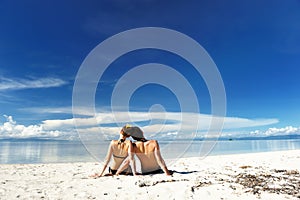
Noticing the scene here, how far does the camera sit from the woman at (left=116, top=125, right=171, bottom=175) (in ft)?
25.5

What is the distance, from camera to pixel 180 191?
18.0 ft

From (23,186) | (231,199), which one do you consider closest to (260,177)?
(231,199)

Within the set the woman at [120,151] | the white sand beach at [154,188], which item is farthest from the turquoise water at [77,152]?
the white sand beach at [154,188]

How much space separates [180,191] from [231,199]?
1122 mm

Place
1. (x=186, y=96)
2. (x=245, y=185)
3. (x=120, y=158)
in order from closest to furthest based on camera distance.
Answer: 1. (x=245, y=185)
2. (x=120, y=158)
3. (x=186, y=96)

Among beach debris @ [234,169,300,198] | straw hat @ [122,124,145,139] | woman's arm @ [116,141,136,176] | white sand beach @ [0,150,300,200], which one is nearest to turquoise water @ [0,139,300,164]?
woman's arm @ [116,141,136,176]

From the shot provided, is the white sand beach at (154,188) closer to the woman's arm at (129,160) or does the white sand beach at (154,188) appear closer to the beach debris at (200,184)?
the beach debris at (200,184)

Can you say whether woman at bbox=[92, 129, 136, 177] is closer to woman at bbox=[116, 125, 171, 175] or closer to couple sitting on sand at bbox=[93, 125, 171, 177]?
couple sitting on sand at bbox=[93, 125, 171, 177]

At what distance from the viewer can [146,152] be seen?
7840 mm

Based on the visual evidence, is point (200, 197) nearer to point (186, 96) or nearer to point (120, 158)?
point (120, 158)

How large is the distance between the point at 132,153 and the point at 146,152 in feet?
1.54

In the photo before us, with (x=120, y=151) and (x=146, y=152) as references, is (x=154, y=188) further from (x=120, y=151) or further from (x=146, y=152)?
(x=120, y=151)

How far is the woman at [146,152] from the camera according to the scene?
25.5 ft

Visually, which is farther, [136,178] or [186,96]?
[186,96]
